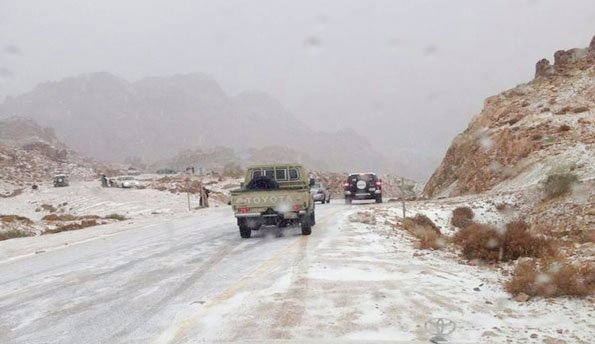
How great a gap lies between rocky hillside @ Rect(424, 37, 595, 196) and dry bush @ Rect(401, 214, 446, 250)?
8390 millimetres

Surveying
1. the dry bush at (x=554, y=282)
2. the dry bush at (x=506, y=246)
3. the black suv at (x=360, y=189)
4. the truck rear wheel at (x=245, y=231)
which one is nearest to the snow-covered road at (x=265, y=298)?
the dry bush at (x=554, y=282)

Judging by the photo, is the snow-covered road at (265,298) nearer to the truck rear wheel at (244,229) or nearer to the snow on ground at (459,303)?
the snow on ground at (459,303)

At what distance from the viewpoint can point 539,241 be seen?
1166cm

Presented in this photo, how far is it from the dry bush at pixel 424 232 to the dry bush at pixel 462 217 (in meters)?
2.73

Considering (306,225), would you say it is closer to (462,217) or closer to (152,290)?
(152,290)

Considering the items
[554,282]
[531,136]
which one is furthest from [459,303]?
[531,136]

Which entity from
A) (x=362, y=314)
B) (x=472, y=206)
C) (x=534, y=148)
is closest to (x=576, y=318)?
(x=362, y=314)

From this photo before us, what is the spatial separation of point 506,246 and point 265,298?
19.1 ft

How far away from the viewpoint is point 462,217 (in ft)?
72.1

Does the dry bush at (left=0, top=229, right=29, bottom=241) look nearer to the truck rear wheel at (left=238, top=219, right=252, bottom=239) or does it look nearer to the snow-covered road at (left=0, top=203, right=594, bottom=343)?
the snow-covered road at (left=0, top=203, right=594, bottom=343)

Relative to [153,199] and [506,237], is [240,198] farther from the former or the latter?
[153,199]

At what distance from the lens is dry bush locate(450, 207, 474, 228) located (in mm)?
21248

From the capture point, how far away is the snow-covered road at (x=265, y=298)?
241 inches

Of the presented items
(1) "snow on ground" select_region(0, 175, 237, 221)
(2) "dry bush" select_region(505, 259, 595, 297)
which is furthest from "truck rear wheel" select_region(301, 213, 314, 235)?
(1) "snow on ground" select_region(0, 175, 237, 221)
